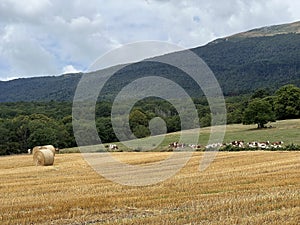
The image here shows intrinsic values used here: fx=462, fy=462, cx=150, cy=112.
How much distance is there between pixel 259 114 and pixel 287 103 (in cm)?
1515

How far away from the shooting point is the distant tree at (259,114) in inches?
2694

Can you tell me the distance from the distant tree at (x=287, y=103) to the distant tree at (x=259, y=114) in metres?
12.4

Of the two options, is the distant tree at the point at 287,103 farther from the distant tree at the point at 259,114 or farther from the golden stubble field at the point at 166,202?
the golden stubble field at the point at 166,202

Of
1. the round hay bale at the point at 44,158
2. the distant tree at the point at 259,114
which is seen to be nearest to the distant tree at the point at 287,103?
the distant tree at the point at 259,114

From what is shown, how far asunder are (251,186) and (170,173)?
601cm

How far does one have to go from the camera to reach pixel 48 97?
629 ft

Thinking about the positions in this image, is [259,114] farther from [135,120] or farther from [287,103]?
[135,120]

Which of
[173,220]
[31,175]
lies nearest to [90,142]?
[31,175]

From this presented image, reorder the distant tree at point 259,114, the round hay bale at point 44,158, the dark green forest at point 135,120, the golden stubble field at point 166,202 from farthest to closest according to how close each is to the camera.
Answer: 1. the dark green forest at point 135,120
2. the distant tree at point 259,114
3. the round hay bale at point 44,158
4. the golden stubble field at point 166,202

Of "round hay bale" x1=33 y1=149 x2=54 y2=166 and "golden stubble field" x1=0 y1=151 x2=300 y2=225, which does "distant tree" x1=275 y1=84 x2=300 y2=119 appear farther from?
"golden stubble field" x1=0 y1=151 x2=300 y2=225

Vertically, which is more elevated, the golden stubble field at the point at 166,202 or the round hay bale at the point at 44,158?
the round hay bale at the point at 44,158

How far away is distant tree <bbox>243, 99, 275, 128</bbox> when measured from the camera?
6844 centimetres

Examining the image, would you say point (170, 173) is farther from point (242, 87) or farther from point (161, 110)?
point (242, 87)

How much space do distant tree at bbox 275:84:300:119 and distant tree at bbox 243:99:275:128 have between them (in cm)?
1242
